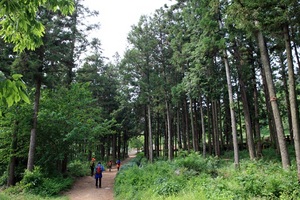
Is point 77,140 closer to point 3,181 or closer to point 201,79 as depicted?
point 3,181

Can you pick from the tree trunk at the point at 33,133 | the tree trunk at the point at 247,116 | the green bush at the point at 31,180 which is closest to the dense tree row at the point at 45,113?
the tree trunk at the point at 33,133

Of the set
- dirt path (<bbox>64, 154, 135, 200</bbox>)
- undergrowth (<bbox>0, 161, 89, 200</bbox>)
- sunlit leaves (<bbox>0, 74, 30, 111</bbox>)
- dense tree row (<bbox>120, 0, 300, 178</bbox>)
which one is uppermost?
dense tree row (<bbox>120, 0, 300, 178</bbox>)

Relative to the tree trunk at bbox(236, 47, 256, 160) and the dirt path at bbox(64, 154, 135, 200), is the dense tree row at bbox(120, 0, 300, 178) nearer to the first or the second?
the tree trunk at bbox(236, 47, 256, 160)

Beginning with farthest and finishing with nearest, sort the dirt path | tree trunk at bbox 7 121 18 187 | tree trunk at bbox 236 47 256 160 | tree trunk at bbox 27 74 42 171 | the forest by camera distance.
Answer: tree trunk at bbox 236 47 256 160
tree trunk at bbox 7 121 18 187
tree trunk at bbox 27 74 42 171
the dirt path
the forest

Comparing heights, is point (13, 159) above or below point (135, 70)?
below

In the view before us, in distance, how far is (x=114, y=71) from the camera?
30.3 m

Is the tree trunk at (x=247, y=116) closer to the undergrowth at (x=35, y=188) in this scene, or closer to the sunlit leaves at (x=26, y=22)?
the undergrowth at (x=35, y=188)

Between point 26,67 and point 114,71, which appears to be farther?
point 114,71

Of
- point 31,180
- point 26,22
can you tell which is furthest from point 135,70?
point 26,22

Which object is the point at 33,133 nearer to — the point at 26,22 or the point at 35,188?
the point at 35,188

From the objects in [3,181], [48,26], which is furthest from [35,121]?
[48,26]

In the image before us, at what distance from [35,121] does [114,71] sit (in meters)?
17.7

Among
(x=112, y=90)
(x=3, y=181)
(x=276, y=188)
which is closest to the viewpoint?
(x=276, y=188)

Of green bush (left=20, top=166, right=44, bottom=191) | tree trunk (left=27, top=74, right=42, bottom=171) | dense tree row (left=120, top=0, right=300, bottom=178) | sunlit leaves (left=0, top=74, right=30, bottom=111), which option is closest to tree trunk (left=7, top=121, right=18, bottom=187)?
tree trunk (left=27, top=74, right=42, bottom=171)
